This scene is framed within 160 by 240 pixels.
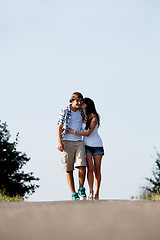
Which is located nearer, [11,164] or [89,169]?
[89,169]

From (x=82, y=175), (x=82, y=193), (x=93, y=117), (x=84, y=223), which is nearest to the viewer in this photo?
(x=84, y=223)

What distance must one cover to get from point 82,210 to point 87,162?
4160 millimetres

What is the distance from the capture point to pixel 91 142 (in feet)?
26.3

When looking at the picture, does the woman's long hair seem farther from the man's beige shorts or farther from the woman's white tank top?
the man's beige shorts

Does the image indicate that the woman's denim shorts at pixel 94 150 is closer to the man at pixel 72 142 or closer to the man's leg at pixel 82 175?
the man at pixel 72 142

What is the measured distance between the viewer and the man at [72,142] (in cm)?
798

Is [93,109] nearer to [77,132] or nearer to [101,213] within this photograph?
[77,132]

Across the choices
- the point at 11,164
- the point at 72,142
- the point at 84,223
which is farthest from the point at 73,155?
the point at 11,164

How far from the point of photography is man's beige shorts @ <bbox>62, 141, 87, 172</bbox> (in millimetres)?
7949

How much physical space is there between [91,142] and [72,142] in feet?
1.24

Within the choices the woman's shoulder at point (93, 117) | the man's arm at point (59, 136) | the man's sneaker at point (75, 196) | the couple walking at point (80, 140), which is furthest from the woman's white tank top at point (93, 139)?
the man's sneaker at point (75, 196)

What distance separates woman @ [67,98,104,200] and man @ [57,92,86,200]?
0.10m

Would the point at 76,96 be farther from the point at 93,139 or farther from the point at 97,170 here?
the point at 97,170

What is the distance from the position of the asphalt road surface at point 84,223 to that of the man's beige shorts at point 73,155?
12.6 ft
